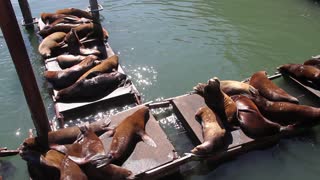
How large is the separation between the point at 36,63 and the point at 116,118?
167 inches

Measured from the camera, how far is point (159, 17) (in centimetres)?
1242

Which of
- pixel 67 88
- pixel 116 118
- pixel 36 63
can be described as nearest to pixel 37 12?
pixel 36 63

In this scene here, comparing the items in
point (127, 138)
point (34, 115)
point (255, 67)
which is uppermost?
point (34, 115)

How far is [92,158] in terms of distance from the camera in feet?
17.1

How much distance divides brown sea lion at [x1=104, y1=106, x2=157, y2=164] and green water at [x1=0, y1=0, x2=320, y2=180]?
1.10 m

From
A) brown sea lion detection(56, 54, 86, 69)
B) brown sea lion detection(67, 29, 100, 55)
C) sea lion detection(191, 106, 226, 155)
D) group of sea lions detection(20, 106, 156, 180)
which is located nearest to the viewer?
group of sea lions detection(20, 106, 156, 180)

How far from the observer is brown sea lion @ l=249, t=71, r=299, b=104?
23.0 feet

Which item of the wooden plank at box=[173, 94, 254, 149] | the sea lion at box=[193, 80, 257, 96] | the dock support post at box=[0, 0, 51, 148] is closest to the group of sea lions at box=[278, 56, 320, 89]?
the sea lion at box=[193, 80, 257, 96]

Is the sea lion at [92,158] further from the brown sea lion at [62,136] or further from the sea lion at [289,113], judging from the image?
the sea lion at [289,113]

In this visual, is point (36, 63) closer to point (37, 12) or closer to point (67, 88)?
point (67, 88)

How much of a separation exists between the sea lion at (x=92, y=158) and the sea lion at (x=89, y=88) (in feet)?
6.00

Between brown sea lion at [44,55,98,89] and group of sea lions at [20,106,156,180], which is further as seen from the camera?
brown sea lion at [44,55,98,89]

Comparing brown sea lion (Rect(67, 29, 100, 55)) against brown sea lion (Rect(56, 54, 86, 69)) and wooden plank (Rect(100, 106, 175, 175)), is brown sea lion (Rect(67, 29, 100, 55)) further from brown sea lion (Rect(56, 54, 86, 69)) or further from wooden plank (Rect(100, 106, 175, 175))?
wooden plank (Rect(100, 106, 175, 175))

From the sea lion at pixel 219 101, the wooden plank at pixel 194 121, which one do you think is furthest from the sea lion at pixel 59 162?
the sea lion at pixel 219 101
